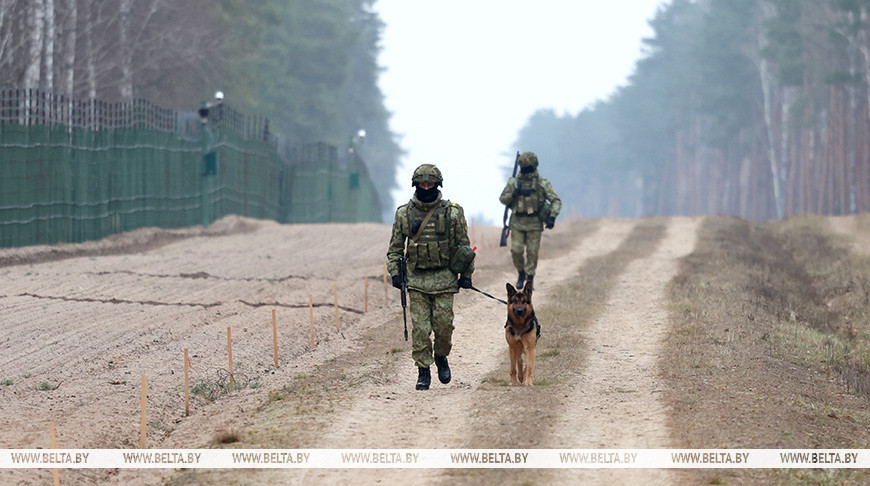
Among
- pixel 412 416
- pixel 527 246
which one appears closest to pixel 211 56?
pixel 527 246

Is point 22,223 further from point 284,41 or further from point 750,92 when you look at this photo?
point 750,92

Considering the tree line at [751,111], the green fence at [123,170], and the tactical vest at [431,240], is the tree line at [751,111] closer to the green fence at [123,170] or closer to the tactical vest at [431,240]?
the green fence at [123,170]

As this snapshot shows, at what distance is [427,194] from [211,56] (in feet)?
112

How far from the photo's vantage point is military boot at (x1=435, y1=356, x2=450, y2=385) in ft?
35.2

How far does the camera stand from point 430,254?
1024 centimetres

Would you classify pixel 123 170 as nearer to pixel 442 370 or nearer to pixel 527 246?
pixel 527 246

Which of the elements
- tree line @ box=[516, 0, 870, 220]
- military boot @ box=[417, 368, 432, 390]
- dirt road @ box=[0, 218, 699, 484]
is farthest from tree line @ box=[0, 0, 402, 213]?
tree line @ box=[516, 0, 870, 220]

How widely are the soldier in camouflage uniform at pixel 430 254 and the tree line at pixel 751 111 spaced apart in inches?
1564

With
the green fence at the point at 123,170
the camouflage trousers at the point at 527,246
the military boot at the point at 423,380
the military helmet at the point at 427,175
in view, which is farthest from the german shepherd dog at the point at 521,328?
the green fence at the point at 123,170

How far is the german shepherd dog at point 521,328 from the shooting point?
10.1 m

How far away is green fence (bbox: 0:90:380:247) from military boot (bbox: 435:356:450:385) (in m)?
13.2

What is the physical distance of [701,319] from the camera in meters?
15.0

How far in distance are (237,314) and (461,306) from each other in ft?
11.6

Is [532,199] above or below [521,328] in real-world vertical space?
above
